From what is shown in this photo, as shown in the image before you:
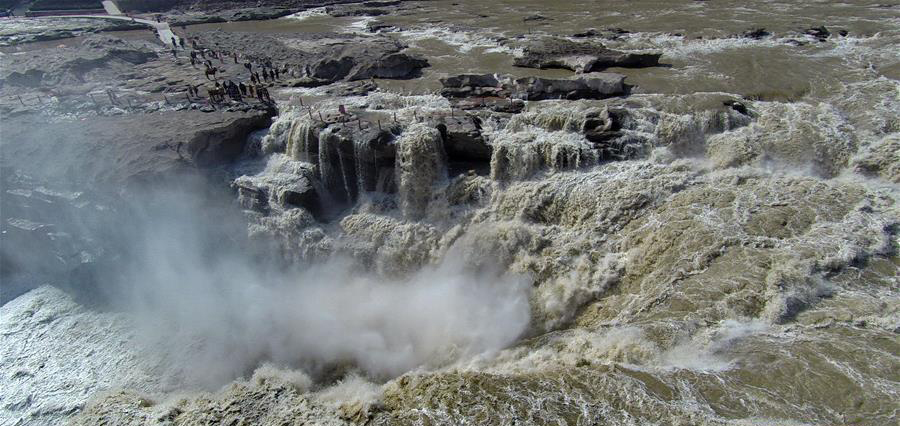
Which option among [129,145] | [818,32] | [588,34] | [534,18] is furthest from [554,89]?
[129,145]

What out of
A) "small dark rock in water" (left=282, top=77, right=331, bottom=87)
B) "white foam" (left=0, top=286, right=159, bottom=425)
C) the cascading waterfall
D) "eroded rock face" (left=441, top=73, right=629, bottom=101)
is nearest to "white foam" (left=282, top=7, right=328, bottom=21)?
"small dark rock in water" (left=282, top=77, right=331, bottom=87)

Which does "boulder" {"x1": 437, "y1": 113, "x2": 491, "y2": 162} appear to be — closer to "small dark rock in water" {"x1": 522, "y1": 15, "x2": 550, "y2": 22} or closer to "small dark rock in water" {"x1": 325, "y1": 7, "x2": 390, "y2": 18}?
"small dark rock in water" {"x1": 522, "y1": 15, "x2": 550, "y2": 22}

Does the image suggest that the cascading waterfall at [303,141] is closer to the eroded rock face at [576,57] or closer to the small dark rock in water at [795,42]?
the eroded rock face at [576,57]

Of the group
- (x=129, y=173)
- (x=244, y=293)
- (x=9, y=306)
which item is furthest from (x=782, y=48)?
(x=9, y=306)

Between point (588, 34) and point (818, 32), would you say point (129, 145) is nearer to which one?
point (588, 34)

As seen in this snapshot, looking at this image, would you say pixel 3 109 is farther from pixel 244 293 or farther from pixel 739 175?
pixel 739 175
